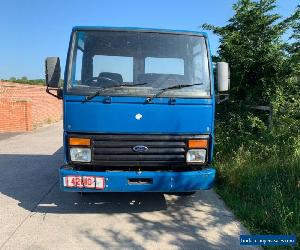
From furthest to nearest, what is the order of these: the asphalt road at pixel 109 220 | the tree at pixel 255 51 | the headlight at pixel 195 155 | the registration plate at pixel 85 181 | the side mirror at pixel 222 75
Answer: the tree at pixel 255 51 < the side mirror at pixel 222 75 < the headlight at pixel 195 155 < the registration plate at pixel 85 181 < the asphalt road at pixel 109 220

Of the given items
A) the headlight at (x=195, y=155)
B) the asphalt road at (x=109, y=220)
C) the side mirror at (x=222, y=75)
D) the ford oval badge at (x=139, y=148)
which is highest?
the side mirror at (x=222, y=75)

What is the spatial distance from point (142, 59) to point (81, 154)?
149 cm

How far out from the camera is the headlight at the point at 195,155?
4832 mm

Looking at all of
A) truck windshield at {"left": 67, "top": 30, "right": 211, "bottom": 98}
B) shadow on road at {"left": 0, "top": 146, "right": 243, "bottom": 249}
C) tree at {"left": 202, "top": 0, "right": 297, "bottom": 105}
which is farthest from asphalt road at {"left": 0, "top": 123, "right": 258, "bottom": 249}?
tree at {"left": 202, "top": 0, "right": 297, "bottom": 105}

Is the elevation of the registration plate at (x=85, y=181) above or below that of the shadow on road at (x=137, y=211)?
above

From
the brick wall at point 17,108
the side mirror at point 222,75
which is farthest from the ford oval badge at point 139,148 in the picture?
the brick wall at point 17,108

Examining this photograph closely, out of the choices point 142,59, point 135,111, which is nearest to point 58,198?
point 135,111

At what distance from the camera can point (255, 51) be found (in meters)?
8.01

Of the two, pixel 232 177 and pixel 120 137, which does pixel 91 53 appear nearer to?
pixel 120 137

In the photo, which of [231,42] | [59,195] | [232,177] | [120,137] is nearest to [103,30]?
[120,137]

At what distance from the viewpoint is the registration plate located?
469cm

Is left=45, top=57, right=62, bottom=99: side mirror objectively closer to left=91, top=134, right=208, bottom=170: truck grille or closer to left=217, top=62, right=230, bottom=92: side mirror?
left=91, top=134, right=208, bottom=170: truck grille

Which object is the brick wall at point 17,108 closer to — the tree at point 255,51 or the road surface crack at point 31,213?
the road surface crack at point 31,213

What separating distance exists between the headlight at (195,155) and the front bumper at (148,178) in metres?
0.15
